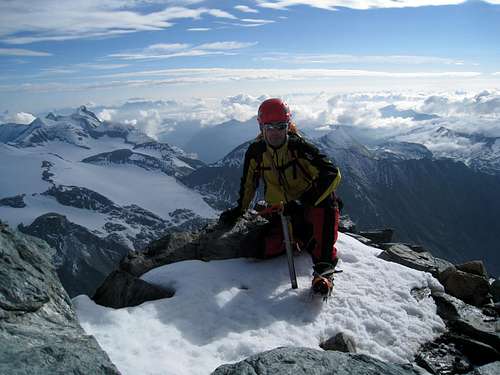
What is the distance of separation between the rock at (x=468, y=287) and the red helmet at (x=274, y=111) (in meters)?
6.44

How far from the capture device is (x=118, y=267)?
1270cm

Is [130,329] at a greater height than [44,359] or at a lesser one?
lesser

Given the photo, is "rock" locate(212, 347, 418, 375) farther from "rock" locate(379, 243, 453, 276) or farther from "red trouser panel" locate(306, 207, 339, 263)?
"rock" locate(379, 243, 453, 276)

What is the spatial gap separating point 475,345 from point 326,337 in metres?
3.01

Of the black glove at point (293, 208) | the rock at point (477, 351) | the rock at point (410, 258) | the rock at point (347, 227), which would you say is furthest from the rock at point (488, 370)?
the rock at point (347, 227)

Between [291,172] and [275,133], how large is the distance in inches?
48.3

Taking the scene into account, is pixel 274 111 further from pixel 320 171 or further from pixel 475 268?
pixel 475 268

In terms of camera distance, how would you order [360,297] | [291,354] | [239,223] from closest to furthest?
1. [291,354]
2. [360,297]
3. [239,223]

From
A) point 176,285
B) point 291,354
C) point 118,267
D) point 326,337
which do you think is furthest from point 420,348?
point 118,267

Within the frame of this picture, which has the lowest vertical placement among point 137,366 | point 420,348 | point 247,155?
point 420,348

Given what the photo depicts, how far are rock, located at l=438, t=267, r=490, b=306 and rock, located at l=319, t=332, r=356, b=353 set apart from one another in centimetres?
475

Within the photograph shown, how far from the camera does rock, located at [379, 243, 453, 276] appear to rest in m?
14.2

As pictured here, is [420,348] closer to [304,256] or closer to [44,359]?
[304,256]

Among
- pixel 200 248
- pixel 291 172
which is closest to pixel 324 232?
pixel 291 172
